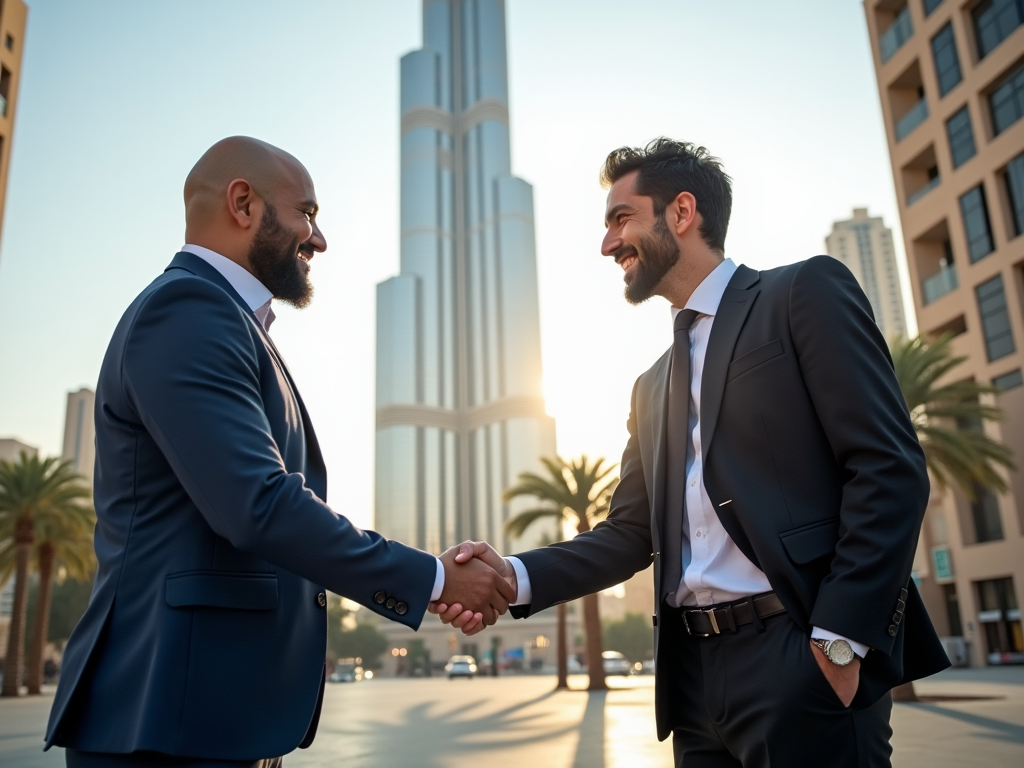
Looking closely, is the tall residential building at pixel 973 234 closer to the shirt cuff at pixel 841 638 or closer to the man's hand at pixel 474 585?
the man's hand at pixel 474 585

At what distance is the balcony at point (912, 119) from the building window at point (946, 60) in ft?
3.61

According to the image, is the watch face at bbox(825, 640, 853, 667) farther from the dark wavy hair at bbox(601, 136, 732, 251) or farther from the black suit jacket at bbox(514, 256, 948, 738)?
the dark wavy hair at bbox(601, 136, 732, 251)

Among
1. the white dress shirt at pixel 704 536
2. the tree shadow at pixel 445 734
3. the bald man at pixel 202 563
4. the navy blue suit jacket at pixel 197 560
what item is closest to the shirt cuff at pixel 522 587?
the white dress shirt at pixel 704 536

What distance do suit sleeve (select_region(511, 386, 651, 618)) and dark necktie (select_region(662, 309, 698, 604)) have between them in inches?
21.1

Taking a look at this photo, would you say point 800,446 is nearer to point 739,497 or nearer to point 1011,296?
point 739,497

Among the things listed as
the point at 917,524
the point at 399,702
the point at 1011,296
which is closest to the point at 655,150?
the point at 917,524

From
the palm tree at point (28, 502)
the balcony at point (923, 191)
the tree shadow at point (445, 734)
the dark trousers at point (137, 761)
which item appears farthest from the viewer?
the balcony at point (923, 191)

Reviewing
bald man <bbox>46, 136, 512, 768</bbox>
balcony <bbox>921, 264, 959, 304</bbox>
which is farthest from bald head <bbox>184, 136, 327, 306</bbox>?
balcony <bbox>921, 264, 959, 304</bbox>

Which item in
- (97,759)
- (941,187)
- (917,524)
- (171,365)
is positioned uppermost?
(941,187)

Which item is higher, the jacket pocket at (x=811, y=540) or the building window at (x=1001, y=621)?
the jacket pocket at (x=811, y=540)

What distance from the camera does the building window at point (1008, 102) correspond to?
99.1 feet

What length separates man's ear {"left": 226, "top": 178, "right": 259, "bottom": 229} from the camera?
2828 mm

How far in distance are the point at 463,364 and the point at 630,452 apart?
5682 inches

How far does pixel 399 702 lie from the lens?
2650 cm
